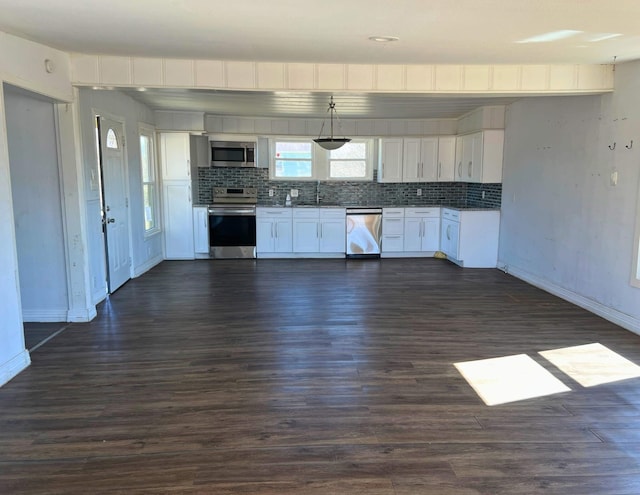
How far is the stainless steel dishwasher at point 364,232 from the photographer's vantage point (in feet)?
25.9

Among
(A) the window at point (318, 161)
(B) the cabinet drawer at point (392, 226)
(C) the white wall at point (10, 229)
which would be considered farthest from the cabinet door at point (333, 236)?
(C) the white wall at point (10, 229)

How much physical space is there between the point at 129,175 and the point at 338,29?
3.89 metres

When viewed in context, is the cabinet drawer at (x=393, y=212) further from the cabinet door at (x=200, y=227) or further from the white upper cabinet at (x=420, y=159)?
the cabinet door at (x=200, y=227)

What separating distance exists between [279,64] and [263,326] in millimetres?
2381

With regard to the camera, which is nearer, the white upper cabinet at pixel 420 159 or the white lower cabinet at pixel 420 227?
the white lower cabinet at pixel 420 227

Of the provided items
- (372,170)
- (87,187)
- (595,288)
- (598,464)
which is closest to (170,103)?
(87,187)

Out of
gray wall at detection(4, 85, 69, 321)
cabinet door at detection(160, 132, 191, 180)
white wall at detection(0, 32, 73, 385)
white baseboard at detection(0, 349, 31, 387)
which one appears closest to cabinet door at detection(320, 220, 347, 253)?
cabinet door at detection(160, 132, 191, 180)

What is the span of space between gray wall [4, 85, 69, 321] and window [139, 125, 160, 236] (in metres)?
2.40

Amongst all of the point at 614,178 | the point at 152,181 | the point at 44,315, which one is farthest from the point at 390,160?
the point at 44,315

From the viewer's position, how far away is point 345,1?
259 cm

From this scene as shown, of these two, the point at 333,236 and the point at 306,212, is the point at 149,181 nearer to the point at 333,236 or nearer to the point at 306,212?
the point at 306,212

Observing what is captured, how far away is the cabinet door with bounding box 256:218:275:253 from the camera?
25.8ft

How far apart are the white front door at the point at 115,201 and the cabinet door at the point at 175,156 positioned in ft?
5.15

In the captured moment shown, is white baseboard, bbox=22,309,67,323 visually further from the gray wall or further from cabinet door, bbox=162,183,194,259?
cabinet door, bbox=162,183,194,259
